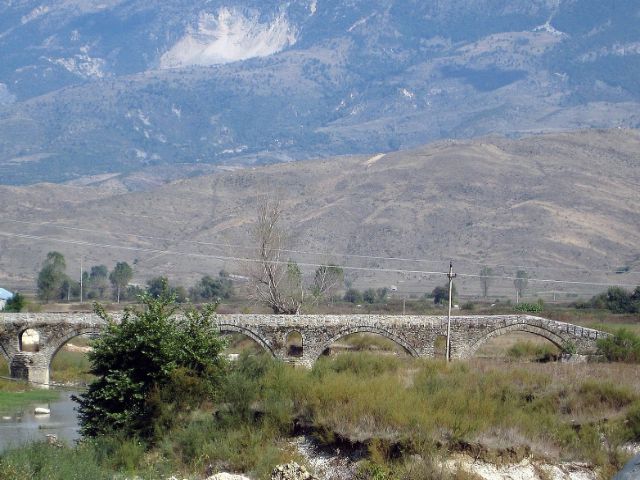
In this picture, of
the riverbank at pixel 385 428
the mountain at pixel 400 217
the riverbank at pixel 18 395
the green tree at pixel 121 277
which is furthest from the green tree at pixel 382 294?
the riverbank at pixel 385 428

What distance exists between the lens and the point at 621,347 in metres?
38.3

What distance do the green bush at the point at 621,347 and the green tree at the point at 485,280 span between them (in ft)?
167

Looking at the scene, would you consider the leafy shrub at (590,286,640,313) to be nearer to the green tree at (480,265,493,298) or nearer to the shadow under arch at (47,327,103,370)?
the green tree at (480,265,493,298)

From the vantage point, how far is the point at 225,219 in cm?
13538

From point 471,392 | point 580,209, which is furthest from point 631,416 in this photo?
point 580,209

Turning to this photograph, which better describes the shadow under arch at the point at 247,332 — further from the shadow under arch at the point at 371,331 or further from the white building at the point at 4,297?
the white building at the point at 4,297

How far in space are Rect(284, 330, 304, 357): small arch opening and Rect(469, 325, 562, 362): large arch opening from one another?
21.5ft

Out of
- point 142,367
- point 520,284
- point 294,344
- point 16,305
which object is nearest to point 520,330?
point 294,344

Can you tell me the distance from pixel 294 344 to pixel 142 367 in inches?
914

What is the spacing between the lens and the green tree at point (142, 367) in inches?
971

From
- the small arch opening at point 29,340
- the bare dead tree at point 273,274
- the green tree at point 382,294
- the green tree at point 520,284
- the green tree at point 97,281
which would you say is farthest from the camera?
the green tree at point 97,281

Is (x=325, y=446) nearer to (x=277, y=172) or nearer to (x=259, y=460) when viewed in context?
(x=259, y=460)

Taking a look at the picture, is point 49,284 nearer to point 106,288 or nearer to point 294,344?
point 106,288

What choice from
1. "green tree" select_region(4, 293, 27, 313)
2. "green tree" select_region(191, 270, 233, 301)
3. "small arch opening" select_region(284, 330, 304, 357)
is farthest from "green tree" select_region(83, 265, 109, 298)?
"small arch opening" select_region(284, 330, 304, 357)
